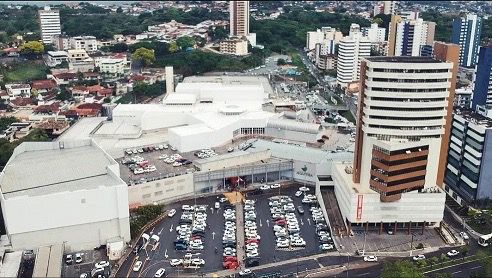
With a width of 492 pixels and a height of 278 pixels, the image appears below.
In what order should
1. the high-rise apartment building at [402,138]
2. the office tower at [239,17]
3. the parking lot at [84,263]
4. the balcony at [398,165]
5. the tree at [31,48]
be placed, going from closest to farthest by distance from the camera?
the parking lot at [84,263] < the high-rise apartment building at [402,138] < the balcony at [398,165] < the tree at [31,48] < the office tower at [239,17]

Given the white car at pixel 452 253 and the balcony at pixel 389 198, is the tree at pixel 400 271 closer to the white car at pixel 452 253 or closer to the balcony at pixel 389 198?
the white car at pixel 452 253

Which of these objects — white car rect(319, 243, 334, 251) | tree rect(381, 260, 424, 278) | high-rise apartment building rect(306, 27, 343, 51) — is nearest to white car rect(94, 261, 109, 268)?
white car rect(319, 243, 334, 251)

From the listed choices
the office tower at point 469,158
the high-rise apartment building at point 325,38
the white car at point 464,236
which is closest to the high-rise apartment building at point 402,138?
the white car at point 464,236

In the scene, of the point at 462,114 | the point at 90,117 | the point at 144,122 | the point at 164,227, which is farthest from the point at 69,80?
the point at 462,114

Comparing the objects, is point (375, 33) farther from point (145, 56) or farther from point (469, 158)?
point (469, 158)

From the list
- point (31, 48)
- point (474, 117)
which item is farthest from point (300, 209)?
point (31, 48)

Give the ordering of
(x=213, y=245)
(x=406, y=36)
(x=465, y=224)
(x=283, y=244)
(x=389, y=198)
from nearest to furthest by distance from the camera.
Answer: (x=283, y=244)
(x=213, y=245)
(x=389, y=198)
(x=465, y=224)
(x=406, y=36)
